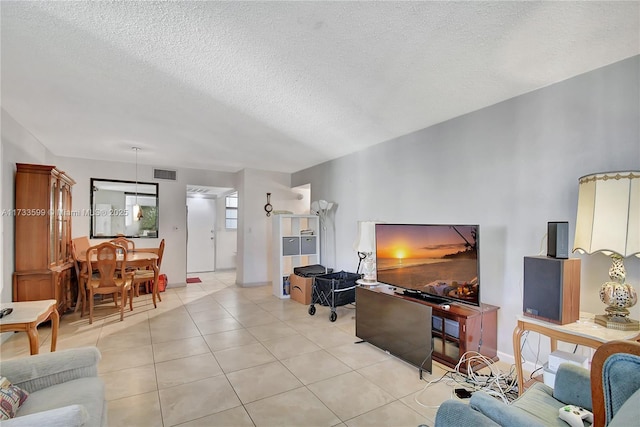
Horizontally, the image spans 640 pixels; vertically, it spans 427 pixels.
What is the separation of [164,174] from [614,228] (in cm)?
636

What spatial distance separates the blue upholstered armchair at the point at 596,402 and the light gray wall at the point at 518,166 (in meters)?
1.18

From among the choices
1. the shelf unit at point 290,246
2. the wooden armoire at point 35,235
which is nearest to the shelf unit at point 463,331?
the shelf unit at point 290,246

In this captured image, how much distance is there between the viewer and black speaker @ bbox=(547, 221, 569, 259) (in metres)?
1.98

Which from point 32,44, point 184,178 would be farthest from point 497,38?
point 184,178

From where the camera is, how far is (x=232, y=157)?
199 inches

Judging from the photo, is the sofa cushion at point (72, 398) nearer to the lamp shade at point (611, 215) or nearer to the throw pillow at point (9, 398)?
the throw pillow at point (9, 398)

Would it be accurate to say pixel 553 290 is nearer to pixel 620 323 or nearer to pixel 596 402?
pixel 620 323

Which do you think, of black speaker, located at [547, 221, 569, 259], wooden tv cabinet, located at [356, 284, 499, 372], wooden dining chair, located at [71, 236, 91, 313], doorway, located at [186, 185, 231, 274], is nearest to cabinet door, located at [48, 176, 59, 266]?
wooden dining chair, located at [71, 236, 91, 313]

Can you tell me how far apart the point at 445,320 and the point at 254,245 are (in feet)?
13.7

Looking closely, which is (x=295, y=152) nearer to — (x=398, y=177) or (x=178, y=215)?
(x=398, y=177)

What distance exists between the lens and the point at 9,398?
1.30m

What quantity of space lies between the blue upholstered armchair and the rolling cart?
2.59 meters

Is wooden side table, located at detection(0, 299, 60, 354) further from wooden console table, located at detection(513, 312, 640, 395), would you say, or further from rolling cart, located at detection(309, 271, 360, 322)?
wooden console table, located at detection(513, 312, 640, 395)

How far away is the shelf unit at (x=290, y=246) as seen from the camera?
5145 millimetres
